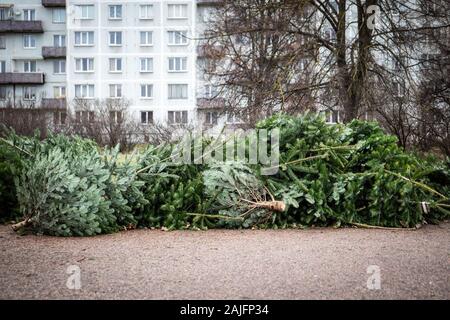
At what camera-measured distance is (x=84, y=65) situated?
4503 centimetres

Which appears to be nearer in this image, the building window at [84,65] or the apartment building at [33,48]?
the building window at [84,65]

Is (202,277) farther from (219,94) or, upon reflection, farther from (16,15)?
(16,15)

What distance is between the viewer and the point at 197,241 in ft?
17.3

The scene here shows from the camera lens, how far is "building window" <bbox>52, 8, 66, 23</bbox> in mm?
47625

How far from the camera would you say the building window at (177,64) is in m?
44.0

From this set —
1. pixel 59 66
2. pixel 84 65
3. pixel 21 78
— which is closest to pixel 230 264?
pixel 84 65

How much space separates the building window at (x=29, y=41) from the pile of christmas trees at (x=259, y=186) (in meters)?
47.3

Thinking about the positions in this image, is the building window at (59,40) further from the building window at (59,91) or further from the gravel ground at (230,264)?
the gravel ground at (230,264)

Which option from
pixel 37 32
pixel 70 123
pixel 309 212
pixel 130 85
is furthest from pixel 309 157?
pixel 37 32

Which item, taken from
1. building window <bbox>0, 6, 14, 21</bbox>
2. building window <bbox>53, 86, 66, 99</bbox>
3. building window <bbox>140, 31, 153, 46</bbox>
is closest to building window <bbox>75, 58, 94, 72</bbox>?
building window <bbox>53, 86, 66, 99</bbox>

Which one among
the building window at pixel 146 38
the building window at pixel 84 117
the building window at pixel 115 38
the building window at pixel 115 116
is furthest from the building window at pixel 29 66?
the building window at pixel 115 116

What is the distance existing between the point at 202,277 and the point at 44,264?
1583mm

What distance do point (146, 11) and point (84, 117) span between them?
24678 millimetres

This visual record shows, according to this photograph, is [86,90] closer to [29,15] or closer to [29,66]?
[29,66]
